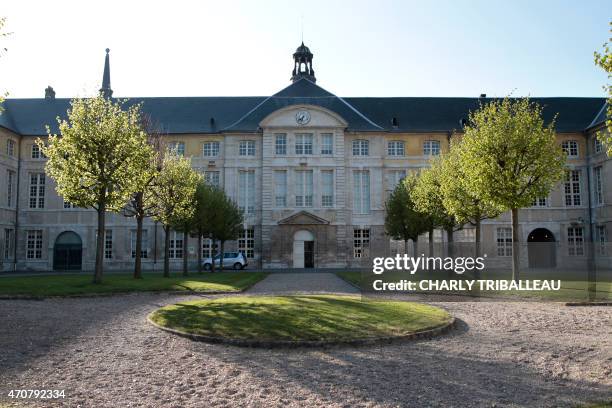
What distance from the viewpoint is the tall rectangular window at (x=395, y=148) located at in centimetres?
4478

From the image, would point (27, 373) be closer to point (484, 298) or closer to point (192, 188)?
point (484, 298)

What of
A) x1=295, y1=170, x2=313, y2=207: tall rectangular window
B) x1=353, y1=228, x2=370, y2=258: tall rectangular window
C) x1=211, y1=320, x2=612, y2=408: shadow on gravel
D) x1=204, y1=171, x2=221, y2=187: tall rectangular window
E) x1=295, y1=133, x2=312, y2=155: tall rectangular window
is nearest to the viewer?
x1=211, y1=320, x2=612, y2=408: shadow on gravel

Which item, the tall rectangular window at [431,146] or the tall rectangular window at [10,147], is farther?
the tall rectangular window at [431,146]

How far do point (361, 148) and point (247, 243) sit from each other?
40.3 ft

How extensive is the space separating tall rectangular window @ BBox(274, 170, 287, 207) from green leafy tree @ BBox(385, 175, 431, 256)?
1094cm

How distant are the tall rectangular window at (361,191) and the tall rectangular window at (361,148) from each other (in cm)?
151

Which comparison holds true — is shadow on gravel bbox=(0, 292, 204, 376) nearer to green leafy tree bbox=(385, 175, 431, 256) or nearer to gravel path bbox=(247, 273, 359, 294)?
gravel path bbox=(247, 273, 359, 294)

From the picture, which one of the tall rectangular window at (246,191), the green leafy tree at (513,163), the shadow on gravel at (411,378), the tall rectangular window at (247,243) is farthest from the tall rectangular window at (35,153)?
the shadow on gravel at (411,378)

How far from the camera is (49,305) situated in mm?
15375

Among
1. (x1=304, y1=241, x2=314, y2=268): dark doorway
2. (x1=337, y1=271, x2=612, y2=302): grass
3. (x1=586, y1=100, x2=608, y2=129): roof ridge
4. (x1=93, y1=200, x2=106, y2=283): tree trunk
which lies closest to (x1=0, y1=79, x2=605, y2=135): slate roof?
(x1=586, y1=100, x2=608, y2=129): roof ridge

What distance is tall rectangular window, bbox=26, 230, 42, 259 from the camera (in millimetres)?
43188

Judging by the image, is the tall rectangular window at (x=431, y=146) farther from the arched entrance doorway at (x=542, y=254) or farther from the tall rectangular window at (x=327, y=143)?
the arched entrance doorway at (x=542, y=254)

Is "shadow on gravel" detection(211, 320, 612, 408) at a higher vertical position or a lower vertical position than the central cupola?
lower

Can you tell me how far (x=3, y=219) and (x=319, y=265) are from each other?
2470 cm
